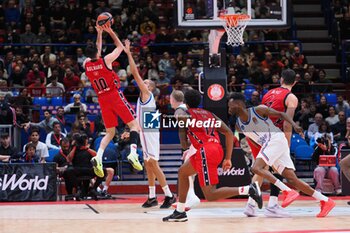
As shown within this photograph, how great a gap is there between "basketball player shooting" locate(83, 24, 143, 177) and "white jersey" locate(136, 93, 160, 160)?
174 millimetres

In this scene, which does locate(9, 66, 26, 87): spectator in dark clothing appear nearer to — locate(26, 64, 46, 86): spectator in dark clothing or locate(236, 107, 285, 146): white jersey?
locate(26, 64, 46, 86): spectator in dark clothing

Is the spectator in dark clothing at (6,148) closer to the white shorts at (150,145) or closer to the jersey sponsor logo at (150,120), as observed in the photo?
the jersey sponsor logo at (150,120)

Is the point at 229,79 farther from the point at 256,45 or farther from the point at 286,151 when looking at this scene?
the point at 286,151

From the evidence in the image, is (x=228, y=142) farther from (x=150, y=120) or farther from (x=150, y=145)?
(x=150, y=120)

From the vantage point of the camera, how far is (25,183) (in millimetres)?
14375

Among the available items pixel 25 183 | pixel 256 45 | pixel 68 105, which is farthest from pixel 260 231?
pixel 256 45

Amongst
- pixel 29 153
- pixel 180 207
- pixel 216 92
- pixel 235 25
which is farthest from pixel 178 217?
pixel 29 153

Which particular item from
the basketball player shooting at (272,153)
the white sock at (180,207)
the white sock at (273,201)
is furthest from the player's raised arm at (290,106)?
the white sock at (180,207)

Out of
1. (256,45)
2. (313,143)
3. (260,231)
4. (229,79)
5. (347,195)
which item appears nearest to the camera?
(260,231)

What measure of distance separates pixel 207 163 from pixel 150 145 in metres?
2.46

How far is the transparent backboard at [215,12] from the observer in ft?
45.4

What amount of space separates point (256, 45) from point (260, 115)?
452 inches

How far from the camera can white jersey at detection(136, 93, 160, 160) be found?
477 inches

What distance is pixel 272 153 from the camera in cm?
1062
